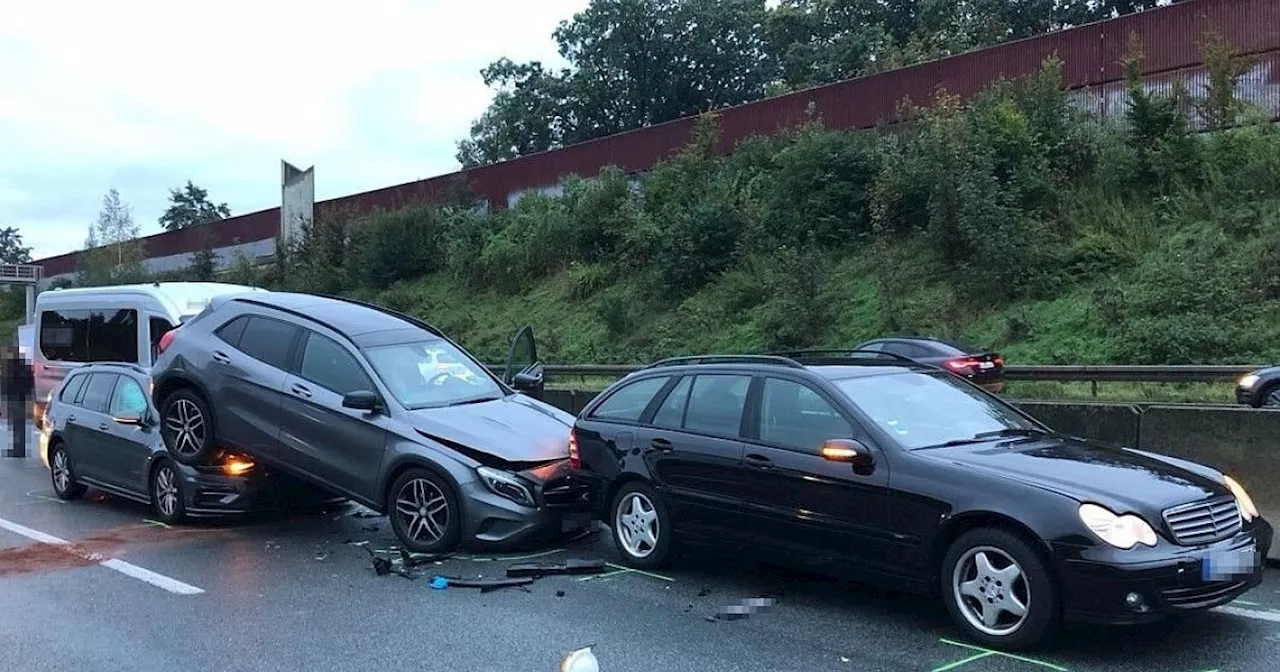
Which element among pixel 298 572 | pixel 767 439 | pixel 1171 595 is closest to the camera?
pixel 1171 595

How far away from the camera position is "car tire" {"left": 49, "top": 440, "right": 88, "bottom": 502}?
35.9ft

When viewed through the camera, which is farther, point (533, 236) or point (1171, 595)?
point (533, 236)

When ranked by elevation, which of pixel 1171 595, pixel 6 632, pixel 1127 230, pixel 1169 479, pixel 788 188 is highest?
pixel 788 188

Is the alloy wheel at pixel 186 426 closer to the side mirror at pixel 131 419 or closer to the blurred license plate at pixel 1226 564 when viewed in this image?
the side mirror at pixel 131 419

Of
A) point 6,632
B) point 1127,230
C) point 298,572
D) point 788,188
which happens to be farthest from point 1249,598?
point 788,188

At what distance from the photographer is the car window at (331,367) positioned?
8.59 m

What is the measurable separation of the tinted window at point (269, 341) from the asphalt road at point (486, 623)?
1646mm

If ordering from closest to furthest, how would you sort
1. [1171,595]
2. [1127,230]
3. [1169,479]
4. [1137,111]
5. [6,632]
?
[1171,595], [1169,479], [6,632], [1127,230], [1137,111]

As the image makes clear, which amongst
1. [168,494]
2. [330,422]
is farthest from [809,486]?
[168,494]

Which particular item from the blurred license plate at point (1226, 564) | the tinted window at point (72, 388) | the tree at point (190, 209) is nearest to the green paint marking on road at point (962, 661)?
the blurred license plate at point (1226, 564)

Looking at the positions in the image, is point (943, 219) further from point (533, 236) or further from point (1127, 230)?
point (533, 236)

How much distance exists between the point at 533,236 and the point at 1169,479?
2461cm

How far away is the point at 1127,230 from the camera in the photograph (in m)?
18.0

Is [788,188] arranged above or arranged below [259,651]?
above
